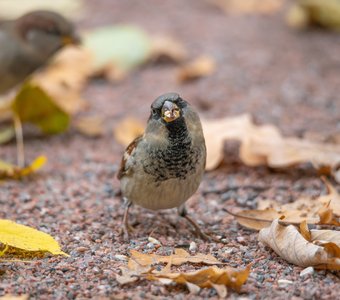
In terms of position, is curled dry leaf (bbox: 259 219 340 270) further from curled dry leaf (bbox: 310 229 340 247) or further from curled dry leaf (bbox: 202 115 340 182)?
curled dry leaf (bbox: 202 115 340 182)

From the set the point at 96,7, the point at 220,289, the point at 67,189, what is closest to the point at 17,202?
the point at 67,189

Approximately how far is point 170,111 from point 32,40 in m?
3.23

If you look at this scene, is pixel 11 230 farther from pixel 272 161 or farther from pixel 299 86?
pixel 299 86

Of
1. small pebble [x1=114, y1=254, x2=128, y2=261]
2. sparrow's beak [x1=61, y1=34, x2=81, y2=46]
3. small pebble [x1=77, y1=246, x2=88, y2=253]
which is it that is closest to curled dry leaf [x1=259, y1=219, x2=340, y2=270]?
small pebble [x1=114, y1=254, x2=128, y2=261]

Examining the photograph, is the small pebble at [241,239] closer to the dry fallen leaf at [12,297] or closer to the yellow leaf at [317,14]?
the dry fallen leaf at [12,297]

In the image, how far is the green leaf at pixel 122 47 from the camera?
7219mm

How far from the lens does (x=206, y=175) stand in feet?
15.2

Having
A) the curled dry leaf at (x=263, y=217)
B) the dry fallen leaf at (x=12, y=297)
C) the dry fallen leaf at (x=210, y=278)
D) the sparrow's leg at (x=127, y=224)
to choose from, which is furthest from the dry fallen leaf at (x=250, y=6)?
the dry fallen leaf at (x=12, y=297)

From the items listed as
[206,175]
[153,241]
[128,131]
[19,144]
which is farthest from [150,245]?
[19,144]

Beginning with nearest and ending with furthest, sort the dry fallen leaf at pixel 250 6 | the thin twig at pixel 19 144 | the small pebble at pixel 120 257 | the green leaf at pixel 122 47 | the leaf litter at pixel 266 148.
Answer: the small pebble at pixel 120 257, the leaf litter at pixel 266 148, the thin twig at pixel 19 144, the green leaf at pixel 122 47, the dry fallen leaf at pixel 250 6

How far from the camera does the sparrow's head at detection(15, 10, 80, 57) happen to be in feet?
20.2

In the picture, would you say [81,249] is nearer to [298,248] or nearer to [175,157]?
[175,157]

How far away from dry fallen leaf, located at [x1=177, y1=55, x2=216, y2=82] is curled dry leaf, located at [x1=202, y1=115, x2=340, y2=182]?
1.90 m

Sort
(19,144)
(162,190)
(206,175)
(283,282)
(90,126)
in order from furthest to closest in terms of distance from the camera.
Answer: (90,126), (19,144), (206,175), (162,190), (283,282)
